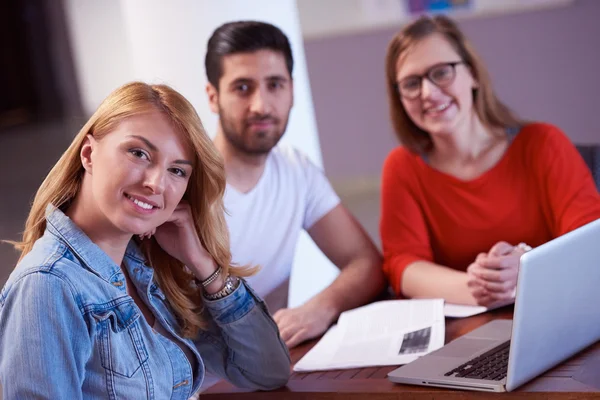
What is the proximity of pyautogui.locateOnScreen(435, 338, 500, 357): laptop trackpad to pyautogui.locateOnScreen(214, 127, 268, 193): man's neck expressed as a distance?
2.83 ft

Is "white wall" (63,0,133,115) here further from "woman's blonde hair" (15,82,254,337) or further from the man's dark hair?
"woman's blonde hair" (15,82,254,337)

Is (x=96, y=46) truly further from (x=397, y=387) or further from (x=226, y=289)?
(x=397, y=387)

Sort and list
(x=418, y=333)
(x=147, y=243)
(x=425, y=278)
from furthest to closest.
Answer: (x=425, y=278)
(x=418, y=333)
(x=147, y=243)

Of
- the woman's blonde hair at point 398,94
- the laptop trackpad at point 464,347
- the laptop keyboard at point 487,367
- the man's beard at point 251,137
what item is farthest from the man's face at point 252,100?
the laptop keyboard at point 487,367

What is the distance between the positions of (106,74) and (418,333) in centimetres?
1163

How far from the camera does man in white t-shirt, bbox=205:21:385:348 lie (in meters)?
2.35

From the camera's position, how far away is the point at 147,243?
1704 millimetres

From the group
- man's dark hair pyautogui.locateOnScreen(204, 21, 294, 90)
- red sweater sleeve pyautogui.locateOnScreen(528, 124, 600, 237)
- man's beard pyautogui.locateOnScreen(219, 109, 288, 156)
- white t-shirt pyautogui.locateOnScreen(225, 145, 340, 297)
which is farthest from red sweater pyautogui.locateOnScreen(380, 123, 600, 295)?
man's dark hair pyautogui.locateOnScreen(204, 21, 294, 90)

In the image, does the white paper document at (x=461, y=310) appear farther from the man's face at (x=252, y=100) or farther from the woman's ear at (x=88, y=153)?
the woman's ear at (x=88, y=153)

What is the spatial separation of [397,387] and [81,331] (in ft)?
2.02

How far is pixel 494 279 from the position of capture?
2.01 meters

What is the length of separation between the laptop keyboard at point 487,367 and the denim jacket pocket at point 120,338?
1.90 ft

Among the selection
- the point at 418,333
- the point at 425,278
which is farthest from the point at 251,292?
the point at 425,278

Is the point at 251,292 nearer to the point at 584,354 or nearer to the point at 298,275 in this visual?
the point at 584,354
